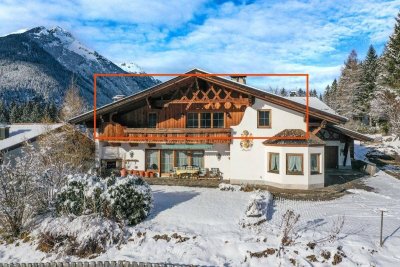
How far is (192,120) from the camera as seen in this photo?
24391mm

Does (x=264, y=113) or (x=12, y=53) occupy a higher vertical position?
(x=12, y=53)

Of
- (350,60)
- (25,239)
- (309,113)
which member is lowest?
(25,239)

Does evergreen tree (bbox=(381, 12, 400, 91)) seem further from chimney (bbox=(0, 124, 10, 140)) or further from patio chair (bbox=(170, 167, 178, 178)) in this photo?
chimney (bbox=(0, 124, 10, 140))

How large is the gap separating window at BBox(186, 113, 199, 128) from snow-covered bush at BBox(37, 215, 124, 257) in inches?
469

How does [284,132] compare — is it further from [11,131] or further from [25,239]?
[11,131]

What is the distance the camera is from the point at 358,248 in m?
11.8

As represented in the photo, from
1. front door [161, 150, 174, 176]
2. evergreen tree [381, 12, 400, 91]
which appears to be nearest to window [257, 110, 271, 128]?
front door [161, 150, 174, 176]

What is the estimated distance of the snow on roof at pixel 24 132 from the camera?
28047 mm

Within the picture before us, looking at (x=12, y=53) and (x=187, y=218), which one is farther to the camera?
(x=12, y=53)

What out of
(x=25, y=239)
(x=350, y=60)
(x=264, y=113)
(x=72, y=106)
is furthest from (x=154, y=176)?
(x=350, y=60)

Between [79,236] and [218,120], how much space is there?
13621mm

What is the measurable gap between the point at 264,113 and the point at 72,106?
71.6 feet

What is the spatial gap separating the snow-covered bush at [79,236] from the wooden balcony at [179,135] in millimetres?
10542

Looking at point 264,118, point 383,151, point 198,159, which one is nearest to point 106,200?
point 198,159
